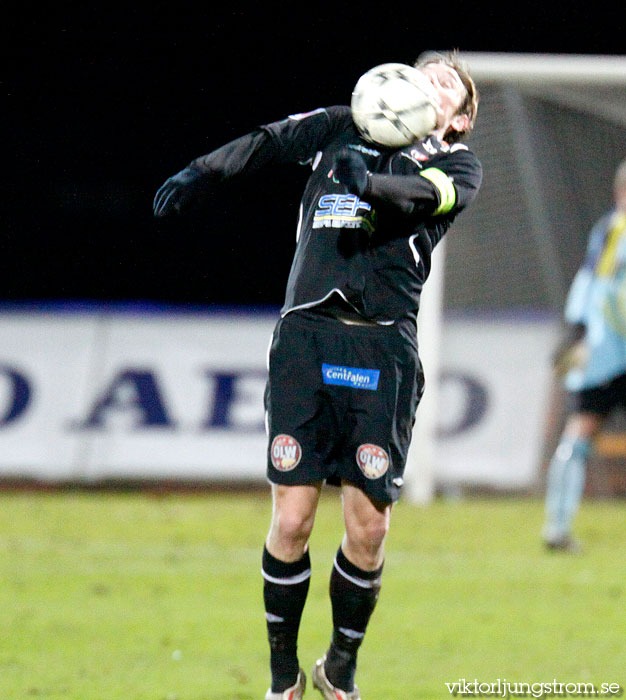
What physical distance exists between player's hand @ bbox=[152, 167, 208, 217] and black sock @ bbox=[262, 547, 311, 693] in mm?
1168

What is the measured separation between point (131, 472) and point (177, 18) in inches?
274

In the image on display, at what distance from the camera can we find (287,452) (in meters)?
3.99

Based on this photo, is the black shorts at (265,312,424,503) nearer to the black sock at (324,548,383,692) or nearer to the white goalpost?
the black sock at (324,548,383,692)

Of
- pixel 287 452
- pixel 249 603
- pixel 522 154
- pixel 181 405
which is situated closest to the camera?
pixel 287 452

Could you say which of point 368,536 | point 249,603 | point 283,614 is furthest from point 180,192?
point 249,603

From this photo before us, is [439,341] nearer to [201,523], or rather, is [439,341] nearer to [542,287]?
[542,287]

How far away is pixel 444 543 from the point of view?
824 cm

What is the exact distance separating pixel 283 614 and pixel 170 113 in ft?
47.0

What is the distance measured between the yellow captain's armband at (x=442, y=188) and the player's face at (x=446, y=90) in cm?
29

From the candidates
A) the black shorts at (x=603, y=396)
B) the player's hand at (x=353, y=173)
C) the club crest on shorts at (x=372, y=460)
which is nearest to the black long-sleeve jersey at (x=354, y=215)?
the player's hand at (x=353, y=173)

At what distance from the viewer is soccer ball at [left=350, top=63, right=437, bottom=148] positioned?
3924mm

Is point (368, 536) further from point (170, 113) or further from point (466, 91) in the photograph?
point (170, 113)

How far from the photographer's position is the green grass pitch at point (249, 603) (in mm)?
4684

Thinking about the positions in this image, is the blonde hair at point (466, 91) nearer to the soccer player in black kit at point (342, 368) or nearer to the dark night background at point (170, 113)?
the soccer player in black kit at point (342, 368)
